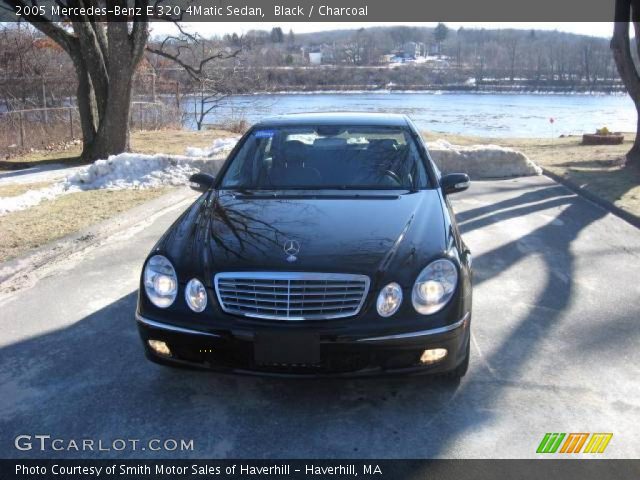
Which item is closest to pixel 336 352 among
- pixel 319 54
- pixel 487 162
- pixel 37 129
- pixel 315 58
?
pixel 487 162

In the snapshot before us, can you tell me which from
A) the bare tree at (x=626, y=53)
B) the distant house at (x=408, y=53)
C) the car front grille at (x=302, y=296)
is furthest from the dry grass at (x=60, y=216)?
the distant house at (x=408, y=53)

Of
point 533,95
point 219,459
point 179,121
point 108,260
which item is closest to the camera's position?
point 219,459

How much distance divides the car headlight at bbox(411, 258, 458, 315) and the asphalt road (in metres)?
0.45

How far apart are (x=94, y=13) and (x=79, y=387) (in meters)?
13.3

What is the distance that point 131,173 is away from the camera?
11055 millimetres

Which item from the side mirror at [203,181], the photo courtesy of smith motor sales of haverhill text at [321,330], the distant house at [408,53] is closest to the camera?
the photo courtesy of smith motor sales of haverhill text at [321,330]

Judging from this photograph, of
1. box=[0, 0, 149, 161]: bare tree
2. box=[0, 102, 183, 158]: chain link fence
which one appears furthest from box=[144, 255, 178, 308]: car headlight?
box=[0, 102, 183, 158]: chain link fence

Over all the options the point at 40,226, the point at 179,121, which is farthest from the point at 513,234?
the point at 179,121

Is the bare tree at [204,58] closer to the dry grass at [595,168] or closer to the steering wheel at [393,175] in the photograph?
the dry grass at [595,168]

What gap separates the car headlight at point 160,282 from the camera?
333cm

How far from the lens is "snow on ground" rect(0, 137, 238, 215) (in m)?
10.4

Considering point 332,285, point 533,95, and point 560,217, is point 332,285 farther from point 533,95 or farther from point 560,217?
point 533,95

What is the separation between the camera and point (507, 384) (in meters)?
3.64

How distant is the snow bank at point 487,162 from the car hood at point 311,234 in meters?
8.41
